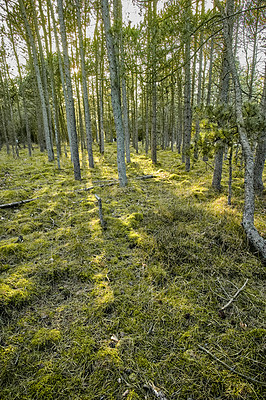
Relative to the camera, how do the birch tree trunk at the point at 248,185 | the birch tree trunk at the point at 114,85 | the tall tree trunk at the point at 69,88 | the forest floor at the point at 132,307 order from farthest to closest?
1. the tall tree trunk at the point at 69,88
2. the birch tree trunk at the point at 114,85
3. the birch tree trunk at the point at 248,185
4. the forest floor at the point at 132,307

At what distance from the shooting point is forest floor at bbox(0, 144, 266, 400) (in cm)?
195

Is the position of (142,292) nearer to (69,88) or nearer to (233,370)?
(233,370)

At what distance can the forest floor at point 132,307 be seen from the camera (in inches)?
76.9

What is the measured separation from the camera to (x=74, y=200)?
6855mm

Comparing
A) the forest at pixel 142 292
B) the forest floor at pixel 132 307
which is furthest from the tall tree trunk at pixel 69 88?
the forest floor at pixel 132 307

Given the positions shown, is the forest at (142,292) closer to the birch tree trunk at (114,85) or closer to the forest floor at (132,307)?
the forest floor at (132,307)

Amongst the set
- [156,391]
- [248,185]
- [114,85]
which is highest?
[114,85]

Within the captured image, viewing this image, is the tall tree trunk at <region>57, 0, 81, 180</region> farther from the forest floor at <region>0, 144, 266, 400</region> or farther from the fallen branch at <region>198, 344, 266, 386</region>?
the fallen branch at <region>198, 344, 266, 386</region>

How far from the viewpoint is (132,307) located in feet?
9.07

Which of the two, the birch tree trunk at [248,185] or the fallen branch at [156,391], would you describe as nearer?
the fallen branch at [156,391]

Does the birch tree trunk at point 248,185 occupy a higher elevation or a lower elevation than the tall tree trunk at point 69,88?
lower

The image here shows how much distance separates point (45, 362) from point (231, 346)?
2123 millimetres

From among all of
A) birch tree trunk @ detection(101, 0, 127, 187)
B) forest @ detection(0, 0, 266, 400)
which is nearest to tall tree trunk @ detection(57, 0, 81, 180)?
birch tree trunk @ detection(101, 0, 127, 187)

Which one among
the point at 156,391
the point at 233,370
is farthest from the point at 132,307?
the point at 233,370
